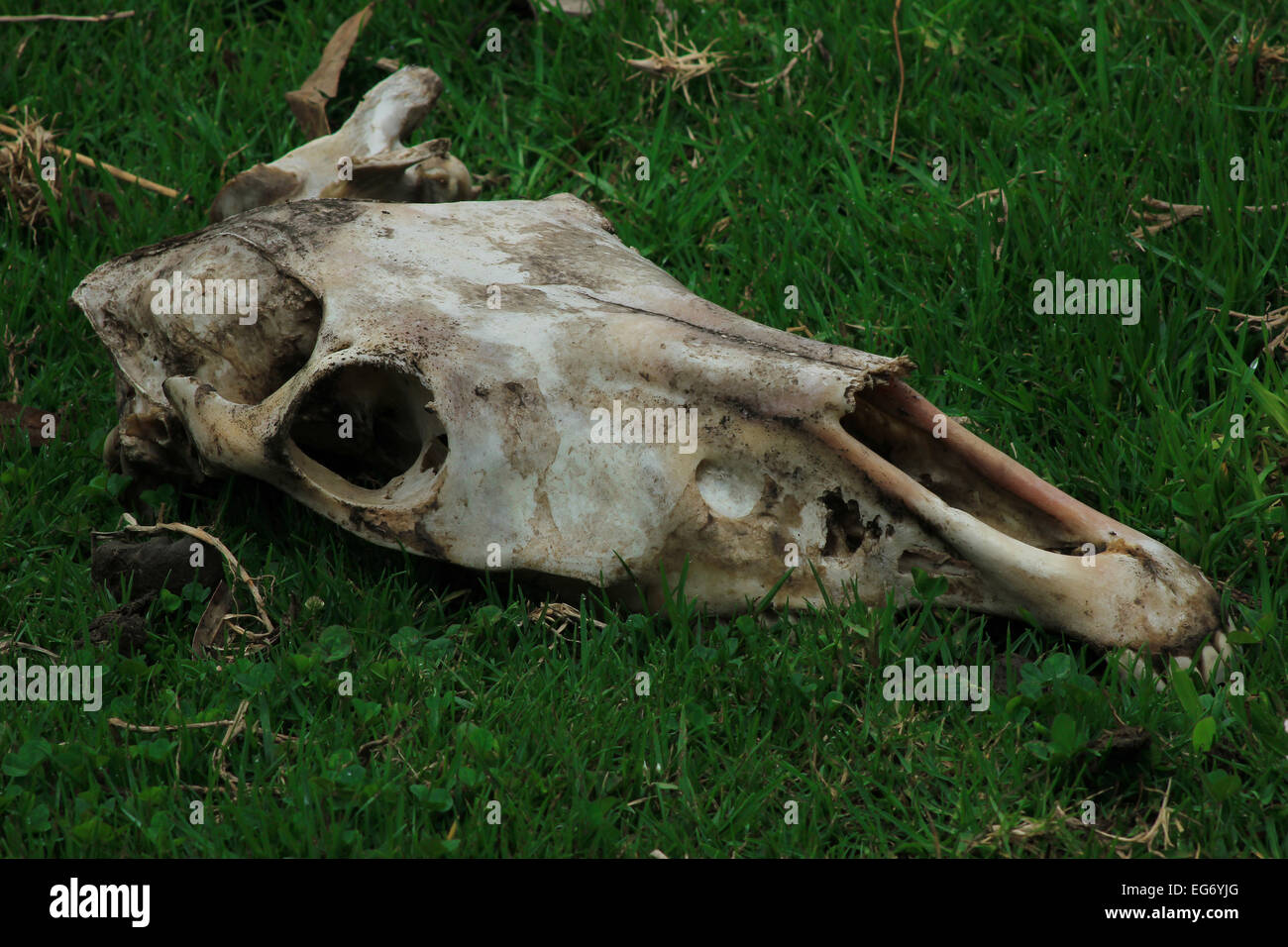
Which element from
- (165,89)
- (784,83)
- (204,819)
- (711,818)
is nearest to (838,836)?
(711,818)

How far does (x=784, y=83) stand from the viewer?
5578 millimetres

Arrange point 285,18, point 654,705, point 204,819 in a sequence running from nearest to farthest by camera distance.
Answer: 1. point 204,819
2. point 654,705
3. point 285,18

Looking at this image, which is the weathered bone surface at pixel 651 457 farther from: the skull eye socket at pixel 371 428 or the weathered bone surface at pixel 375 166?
the weathered bone surface at pixel 375 166

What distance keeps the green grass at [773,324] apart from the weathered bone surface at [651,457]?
17 centimetres

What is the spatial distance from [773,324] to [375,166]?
4.74 ft

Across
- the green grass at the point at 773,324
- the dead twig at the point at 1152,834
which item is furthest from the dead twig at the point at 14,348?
the dead twig at the point at 1152,834

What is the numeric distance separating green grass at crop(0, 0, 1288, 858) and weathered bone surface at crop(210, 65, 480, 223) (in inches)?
25.0

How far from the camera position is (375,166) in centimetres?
464

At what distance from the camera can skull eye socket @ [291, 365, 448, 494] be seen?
3.75 metres

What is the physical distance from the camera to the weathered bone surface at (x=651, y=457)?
134 inches

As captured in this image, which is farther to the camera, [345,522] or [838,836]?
[345,522]

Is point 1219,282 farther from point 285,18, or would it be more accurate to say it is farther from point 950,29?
point 285,18

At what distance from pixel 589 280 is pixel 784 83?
206 centimetres

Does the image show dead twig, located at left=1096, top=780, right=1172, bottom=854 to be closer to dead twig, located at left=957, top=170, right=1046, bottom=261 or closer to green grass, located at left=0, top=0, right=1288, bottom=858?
green grass, located at left=0, top=0, right=1288, bottom=858
